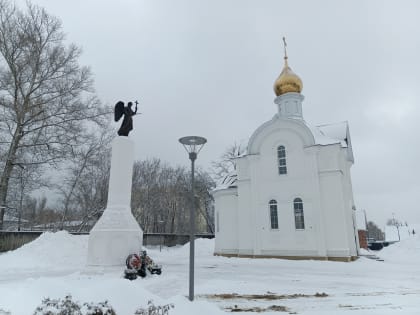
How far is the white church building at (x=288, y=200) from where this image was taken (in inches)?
715

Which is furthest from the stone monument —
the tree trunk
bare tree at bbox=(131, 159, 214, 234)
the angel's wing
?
bare tree at bbox=(131, 159, 214, 234)

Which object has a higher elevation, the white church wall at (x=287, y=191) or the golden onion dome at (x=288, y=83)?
the golden onion dome at (x=288, y=83)

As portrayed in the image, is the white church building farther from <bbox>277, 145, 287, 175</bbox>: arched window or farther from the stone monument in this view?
the stone monument

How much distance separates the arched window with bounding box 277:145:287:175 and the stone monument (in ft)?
34.7

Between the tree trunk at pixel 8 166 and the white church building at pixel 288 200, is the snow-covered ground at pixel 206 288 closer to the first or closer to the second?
the white church building at pixel 288 200

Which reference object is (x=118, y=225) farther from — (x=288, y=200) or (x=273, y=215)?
(x=288, y=200)

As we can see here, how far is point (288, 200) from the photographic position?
63.6ft

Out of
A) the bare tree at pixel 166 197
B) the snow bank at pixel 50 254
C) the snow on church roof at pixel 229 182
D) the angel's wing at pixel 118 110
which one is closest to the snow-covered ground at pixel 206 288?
the snow bank at pixel 50 254

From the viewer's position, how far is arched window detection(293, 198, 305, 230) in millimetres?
18781

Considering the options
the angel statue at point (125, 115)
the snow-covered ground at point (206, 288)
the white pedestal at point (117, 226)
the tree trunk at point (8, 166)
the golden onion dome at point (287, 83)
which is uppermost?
the golden onion dome at point (287, 83)

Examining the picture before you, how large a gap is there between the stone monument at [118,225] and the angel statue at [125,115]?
7 cm

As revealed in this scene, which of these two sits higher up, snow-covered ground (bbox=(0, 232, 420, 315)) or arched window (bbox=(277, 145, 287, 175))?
arched window (bbox=(277, 145, 287, 175))

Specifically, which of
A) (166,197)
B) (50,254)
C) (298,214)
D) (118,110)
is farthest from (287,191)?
(166,197)

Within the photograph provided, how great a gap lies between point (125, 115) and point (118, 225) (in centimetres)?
565
